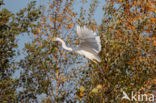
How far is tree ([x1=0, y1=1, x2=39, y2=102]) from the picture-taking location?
5974 millimetres

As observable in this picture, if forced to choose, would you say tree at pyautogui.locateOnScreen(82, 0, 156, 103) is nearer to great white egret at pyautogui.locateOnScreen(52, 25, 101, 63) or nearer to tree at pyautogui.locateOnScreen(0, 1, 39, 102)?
great white egret at pyautogui.locateOnScreen(52, 25, 101, 63)

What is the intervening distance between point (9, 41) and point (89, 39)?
3639 mm

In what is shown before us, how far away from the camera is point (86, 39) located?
3.18 m

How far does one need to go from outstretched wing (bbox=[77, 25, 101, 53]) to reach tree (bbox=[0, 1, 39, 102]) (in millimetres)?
3295

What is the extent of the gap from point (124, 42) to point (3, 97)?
3279 mm

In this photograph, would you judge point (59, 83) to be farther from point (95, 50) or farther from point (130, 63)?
point (95, 50)

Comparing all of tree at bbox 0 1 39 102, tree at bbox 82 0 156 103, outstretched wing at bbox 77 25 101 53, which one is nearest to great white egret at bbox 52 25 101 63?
outstretched wing at bbox 77 25 101 53

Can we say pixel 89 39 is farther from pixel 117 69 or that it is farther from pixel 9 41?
pixel 9 41

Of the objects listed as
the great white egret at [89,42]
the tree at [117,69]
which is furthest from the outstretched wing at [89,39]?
the tree at [117,69]

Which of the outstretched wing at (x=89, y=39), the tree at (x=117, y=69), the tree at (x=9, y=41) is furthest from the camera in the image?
the tree at (x=9, y=41)

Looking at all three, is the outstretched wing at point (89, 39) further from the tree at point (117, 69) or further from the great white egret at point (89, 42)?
the tree at point (117, 69)

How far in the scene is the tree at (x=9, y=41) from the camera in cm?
597

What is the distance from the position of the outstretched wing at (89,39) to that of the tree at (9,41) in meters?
3.30

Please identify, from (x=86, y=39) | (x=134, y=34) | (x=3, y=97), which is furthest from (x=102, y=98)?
(x=3, y=97)
